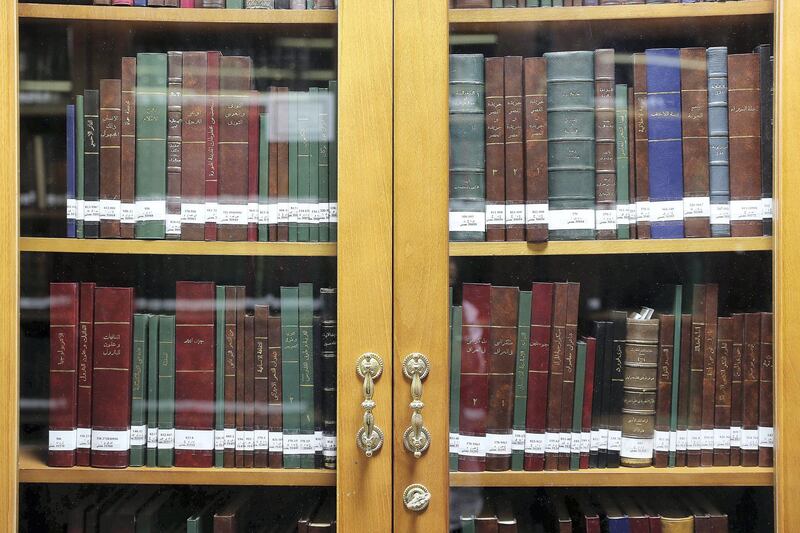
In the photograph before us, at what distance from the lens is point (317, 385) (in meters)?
1.12

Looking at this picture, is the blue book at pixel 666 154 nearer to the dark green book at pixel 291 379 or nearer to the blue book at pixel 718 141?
the blue book at pixel 718 141

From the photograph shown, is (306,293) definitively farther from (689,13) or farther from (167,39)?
(689,13)

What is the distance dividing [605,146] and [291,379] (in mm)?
690

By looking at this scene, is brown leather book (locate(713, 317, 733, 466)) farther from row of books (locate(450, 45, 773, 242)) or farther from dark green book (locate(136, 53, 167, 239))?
dark green book (locate(136, 53, 167, 239))

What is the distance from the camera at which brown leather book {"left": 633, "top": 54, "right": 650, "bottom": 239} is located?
1119 millimetres

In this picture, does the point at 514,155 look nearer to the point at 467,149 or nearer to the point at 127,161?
the point at 467,149

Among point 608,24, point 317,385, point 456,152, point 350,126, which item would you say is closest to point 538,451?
point 317,385

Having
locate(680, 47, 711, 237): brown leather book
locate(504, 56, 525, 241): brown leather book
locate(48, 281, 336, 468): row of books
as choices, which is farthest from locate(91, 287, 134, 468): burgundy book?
locate(680, 47, 711, 237): brown leather book

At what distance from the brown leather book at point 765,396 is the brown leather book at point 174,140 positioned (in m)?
1.04

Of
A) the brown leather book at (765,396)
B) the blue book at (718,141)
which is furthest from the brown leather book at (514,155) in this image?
the brown leather book at (765,396)

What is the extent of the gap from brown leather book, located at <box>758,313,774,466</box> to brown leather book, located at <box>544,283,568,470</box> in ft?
1.11

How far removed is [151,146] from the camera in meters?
1.13

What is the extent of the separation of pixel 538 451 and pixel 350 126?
0.65 meters

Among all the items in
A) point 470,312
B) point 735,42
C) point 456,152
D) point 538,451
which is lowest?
point 538,451
